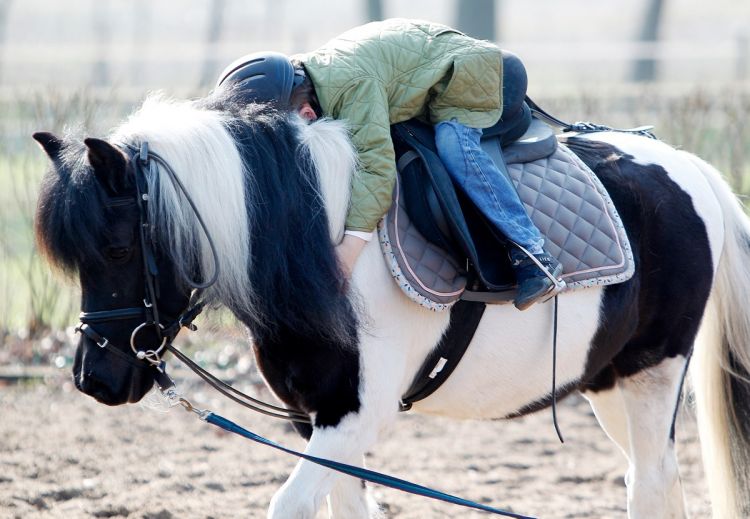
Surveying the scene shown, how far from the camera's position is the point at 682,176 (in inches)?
142

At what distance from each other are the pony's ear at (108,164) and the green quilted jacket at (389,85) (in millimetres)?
646

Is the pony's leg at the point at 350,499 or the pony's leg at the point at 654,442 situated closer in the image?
the pony's leg at the point at 350,499

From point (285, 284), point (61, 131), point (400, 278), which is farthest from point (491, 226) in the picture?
point (61, 131)

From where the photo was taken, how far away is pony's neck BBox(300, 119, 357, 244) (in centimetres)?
279

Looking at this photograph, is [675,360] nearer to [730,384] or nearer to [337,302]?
[730,384]

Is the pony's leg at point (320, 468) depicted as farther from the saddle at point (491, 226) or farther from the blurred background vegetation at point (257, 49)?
the blurred background vegetation at point (257, 49)

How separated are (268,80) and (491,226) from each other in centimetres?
80

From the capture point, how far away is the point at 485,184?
2934 mm

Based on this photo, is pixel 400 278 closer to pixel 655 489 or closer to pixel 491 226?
pixel 491 226

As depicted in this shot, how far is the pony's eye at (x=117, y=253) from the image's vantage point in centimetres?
259

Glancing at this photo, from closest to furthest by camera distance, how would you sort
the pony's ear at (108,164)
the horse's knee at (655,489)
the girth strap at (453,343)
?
the pony's ear at (108,164) → the girth strap at (453,343) → the horse's knee at (655,489)

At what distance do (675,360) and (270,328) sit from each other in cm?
164

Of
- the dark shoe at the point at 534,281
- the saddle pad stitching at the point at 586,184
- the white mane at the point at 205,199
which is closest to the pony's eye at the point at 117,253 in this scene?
the white mane at the point at 205,199

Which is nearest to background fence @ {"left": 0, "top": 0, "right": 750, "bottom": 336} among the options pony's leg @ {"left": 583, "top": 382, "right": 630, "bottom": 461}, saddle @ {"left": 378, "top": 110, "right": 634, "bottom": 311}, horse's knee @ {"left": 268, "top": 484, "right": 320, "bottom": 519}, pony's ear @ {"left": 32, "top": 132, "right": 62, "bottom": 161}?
pony's ear @ {"left": 32, "top": 132, "right": 62, "bottom": 161}
